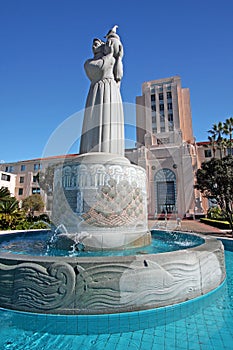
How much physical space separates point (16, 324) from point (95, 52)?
376 inches

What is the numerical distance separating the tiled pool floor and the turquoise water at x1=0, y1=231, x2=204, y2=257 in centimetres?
250

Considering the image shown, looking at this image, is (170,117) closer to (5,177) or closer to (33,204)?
(33,204)

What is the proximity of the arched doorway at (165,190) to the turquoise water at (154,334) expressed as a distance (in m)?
35.5

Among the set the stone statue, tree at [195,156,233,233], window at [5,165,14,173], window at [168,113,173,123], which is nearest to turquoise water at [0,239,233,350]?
the stone statue

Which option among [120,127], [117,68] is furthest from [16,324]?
[117,68]

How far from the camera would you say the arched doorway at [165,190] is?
38.8 metres

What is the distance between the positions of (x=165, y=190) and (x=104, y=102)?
1315 inches

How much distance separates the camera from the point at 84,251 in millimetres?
6195

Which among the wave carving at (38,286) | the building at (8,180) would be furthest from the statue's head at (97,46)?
the building at (8,180)

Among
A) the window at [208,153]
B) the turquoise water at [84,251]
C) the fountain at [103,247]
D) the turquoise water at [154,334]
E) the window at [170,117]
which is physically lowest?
the turquoise water at [154,334]

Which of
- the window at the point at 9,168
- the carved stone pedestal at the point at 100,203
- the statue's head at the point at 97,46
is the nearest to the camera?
the carved stone pedestal at the point at 100,203

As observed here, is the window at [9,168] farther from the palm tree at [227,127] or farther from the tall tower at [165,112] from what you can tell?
the palm tree at [227,127]

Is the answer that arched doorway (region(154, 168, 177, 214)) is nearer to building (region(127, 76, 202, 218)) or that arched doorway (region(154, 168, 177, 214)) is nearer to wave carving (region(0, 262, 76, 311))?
building (region(127, 76, 202, 218))

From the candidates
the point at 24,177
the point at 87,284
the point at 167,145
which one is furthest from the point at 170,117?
the point at 87,284
